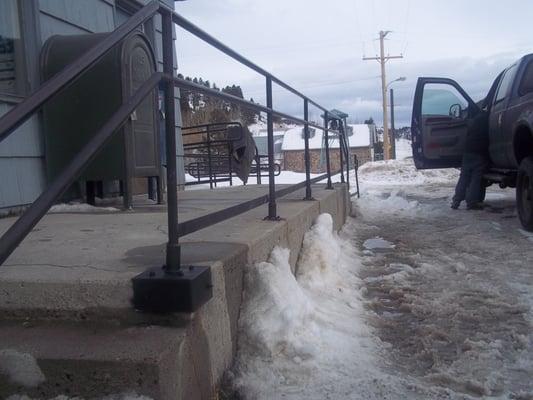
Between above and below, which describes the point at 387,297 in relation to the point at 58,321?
below

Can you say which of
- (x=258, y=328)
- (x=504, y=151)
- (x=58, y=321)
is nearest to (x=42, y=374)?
(x=58, y=321)

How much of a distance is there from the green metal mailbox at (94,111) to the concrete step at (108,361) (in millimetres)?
3029

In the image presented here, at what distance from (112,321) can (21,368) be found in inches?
14.2

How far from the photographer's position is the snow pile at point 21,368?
5.99ft

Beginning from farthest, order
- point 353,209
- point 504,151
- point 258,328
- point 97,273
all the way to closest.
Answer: point 353,209 < point 504,151 < point 258,328 < point 97,273

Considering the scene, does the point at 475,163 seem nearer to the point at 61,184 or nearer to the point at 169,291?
the point at 169,291

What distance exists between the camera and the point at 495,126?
7.83 metres

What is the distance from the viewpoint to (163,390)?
1781mm

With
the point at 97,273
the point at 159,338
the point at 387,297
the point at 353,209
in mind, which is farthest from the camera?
the point at 353,209

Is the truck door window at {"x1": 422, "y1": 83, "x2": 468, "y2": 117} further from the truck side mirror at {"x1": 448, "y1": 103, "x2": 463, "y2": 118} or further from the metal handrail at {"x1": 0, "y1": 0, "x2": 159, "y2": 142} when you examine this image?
the metal handrail at {"x1": 0, "y1": 0, "x2": 159, "y2": 142}

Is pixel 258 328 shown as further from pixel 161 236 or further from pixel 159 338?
pixel 161 236

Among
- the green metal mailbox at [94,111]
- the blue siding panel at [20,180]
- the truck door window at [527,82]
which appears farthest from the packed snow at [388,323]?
the blue siding panel at [20,180]

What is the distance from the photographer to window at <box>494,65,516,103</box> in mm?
7488

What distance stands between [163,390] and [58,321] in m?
0.59
